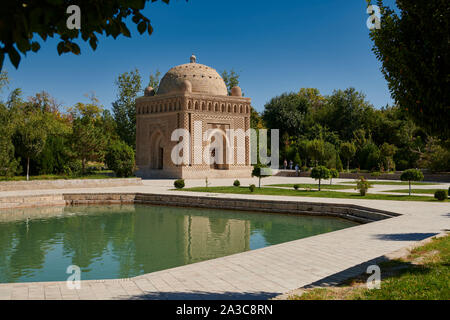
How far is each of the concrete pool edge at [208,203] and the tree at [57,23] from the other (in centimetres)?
971

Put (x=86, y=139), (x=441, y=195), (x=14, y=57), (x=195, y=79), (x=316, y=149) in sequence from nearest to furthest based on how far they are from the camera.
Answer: (x=14, y=57)
(x=441, y=195)
(x=86, y=139)
(x=316, y=149)
(x=195, y=79)

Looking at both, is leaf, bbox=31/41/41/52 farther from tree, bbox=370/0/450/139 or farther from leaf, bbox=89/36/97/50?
tree, bbox=370/0/450/139

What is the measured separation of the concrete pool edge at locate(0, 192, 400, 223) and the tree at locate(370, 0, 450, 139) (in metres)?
6.64

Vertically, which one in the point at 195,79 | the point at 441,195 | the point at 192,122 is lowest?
the point at 441,195

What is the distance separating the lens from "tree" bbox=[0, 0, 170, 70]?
2.20m

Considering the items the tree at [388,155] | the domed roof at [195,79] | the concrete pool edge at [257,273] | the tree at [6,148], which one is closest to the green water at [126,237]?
the concrete pool edge at [257,273]

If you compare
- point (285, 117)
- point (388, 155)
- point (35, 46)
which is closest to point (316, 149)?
point (388, 155)

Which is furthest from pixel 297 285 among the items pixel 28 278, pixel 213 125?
pixel 213 125

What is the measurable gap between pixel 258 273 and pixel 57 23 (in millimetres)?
3933

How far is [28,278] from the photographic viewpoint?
6727 millimetres

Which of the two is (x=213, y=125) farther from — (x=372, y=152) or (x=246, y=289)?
(x=246, y=289)

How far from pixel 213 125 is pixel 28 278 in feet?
80.1

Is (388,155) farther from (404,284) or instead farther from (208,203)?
(404,284)

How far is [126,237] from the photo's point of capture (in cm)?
1044
